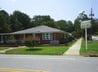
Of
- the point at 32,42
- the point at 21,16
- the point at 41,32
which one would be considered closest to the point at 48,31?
the point at 41,32

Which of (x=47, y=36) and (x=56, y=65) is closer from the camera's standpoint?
(x=56, y=65)

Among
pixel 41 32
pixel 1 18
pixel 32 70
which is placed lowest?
pixel 32 70

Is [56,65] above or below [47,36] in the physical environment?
below

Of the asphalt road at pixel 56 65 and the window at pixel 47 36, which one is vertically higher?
the window at pixel 47 36

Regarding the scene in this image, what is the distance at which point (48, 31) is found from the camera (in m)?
48.6

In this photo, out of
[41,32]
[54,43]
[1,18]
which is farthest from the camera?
[1,18]

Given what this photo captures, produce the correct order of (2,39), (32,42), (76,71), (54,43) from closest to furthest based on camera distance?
1. (76,71)
2. (32,42)
3. (54,43)
4. (2,39)

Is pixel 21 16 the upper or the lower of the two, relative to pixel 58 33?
upper

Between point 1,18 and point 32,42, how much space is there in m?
38.6

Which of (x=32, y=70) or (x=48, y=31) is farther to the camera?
(x=48, y=31)

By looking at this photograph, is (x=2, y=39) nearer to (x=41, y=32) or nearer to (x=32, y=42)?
(x=41, y=32)

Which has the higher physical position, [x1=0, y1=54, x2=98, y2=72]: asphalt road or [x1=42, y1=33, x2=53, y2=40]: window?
[x1=42, y1=33, x2=53, y2=40]: window

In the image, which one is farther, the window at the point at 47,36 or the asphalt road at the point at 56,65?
the window at the point at 47,36

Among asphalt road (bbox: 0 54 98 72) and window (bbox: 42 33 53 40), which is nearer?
asphalt road (bbox: 0 54 98 72)
